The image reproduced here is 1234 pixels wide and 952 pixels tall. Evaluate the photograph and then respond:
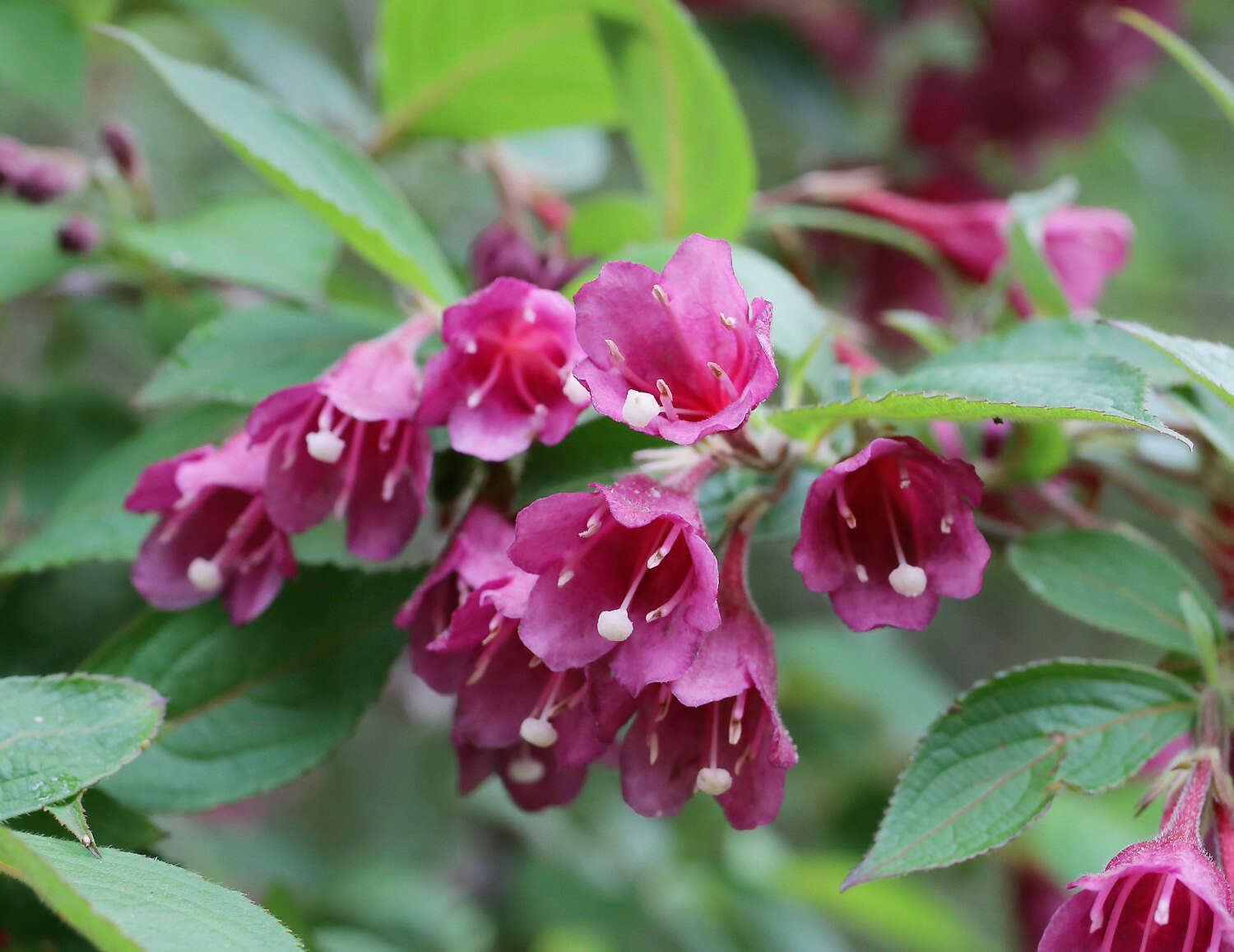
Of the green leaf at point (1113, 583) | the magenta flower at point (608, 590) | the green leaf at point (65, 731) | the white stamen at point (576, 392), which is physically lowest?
the green leaf at point (1113, 583)

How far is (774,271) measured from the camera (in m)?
0.76

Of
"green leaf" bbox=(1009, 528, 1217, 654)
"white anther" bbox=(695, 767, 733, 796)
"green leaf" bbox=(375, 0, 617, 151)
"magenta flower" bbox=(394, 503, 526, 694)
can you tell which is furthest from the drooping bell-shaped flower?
A: "green leaf" bbox=(375, 0, 617, 151)

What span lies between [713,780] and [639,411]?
19 centimetres

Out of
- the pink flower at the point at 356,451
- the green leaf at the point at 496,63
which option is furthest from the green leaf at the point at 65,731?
the green leaf at the point at 496,63

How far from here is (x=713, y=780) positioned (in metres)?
0.56

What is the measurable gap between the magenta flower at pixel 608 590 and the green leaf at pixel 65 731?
0.65 ft

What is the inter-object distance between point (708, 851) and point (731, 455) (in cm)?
130

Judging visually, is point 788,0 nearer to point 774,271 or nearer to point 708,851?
point 774,271

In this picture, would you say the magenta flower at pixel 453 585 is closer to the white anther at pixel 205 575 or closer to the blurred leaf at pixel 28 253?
the white anther at pixel 205 575

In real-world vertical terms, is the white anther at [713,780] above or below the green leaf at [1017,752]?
above

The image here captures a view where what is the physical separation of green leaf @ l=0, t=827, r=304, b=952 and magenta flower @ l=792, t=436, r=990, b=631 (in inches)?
12.1

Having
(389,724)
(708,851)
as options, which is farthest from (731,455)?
(389,724)

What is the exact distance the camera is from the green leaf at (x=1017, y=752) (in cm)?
56

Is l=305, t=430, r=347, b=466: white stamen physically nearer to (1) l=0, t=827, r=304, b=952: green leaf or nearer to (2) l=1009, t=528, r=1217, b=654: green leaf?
(1) l=0, t=827, r=304, b=952: green leaf
